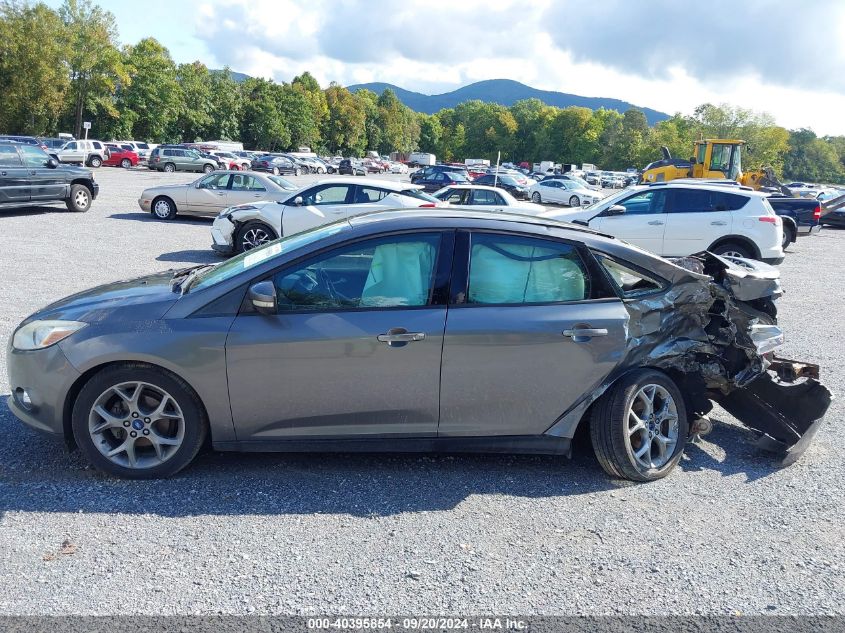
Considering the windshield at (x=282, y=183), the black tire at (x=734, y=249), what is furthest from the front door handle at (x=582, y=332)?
the windshield at (x=282, y=183)

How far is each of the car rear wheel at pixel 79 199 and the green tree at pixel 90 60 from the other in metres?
47.0

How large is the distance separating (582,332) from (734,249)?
33.5 feet

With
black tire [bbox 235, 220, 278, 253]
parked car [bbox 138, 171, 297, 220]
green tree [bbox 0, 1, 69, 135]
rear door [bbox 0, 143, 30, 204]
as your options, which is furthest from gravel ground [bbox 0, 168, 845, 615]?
green tree [bbox 0, 1, 69, 135]

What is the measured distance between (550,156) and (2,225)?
14347 centimetres

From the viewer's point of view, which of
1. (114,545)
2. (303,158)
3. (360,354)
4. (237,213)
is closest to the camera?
(114,545)

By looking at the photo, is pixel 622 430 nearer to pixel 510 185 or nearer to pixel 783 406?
pixel 783 406

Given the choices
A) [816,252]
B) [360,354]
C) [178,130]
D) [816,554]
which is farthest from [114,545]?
[178,130]

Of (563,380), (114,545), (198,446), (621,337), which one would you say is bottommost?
(114,545)

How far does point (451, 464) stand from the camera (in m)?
4.41

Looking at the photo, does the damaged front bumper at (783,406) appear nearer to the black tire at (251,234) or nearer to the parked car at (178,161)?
the black tire at (251,234)

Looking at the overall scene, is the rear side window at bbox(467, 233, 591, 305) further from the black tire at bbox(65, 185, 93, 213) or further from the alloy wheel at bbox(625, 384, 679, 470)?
the black tire at bbox(65, 185, 93, 213)

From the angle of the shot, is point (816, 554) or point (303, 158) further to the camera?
point (303, 158)

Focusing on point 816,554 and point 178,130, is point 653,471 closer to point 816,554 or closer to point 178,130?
point 816,554

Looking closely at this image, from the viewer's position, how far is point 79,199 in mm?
18359
